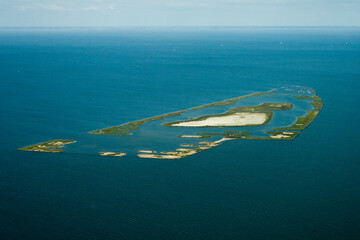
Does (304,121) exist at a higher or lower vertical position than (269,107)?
lower

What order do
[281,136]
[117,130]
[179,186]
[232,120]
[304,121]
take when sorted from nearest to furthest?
[179,186], [281,136], [117,130], [304,121], [232,120]

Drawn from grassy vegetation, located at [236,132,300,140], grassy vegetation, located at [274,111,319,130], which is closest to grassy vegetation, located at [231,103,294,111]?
grassy vegetation, located at [274,111,319,130]

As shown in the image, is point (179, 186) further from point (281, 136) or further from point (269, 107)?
point (269, 107)

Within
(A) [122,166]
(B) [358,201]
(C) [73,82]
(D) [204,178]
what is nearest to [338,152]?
(B) [358,201]

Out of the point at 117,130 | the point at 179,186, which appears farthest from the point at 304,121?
→ the point at 179,186

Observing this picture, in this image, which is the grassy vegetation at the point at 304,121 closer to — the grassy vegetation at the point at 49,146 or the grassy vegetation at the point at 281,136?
the grassy vegetation at the point at 281,136

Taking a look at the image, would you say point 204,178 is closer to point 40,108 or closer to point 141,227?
point 141,227

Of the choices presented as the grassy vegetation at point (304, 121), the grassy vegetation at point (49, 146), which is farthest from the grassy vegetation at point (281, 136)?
the grassy vegetation at point (49, 146)
